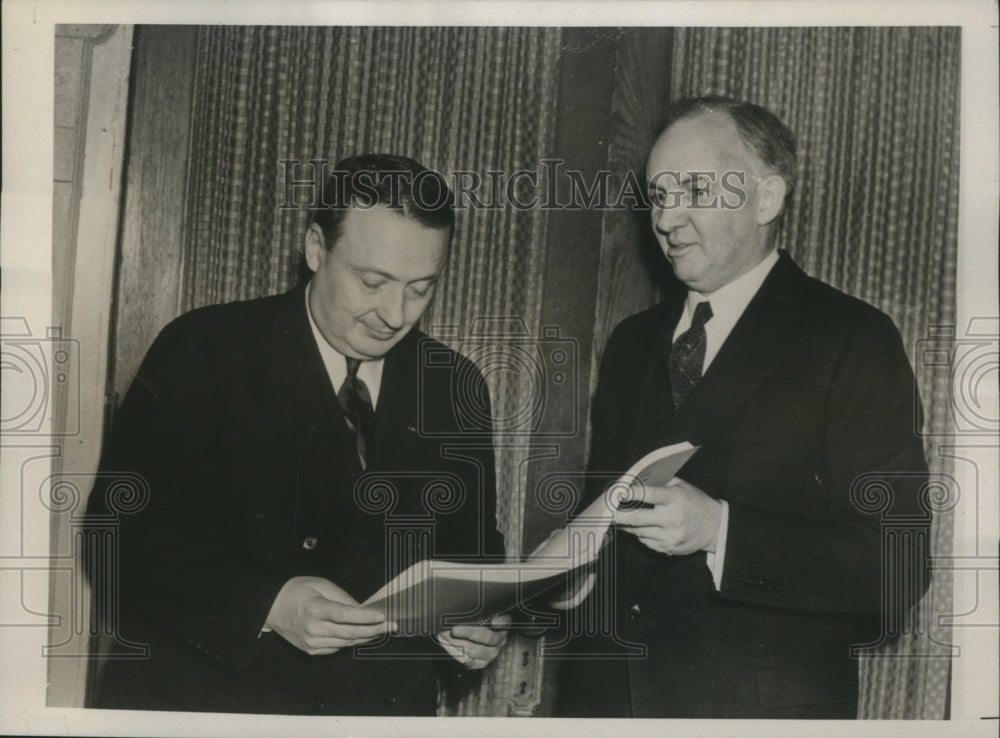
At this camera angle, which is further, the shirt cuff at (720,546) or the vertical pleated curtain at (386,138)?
the vertical pleated curtain at (386,138)

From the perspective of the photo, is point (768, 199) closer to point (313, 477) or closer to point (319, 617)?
point (313, 477)

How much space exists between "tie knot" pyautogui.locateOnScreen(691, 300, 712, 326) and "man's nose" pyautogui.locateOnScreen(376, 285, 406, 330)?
69cm

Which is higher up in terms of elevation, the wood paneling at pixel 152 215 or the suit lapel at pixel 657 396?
the wood paneling at pixel 152 215

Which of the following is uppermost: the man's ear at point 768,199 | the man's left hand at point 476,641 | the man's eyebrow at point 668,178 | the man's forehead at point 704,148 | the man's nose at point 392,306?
the man's forehead at point 704,148

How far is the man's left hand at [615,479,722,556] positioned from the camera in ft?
7.79

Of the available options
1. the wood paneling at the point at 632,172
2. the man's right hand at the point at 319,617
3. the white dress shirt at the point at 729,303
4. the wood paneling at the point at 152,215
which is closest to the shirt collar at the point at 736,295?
the white dress shirt at the point at 729,303

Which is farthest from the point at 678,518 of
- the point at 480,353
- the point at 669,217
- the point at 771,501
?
the point at 669,217

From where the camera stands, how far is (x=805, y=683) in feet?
8.02

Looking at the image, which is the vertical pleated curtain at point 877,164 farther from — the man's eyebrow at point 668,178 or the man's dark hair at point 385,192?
the man's dark hair at point 385,192

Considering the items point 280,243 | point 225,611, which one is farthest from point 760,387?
point 225,611

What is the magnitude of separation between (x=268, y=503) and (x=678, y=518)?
0.96m

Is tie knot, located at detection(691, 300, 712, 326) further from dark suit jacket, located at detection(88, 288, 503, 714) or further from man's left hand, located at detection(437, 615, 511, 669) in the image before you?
man's left hand, located at detection(437, 615, 511, 669)

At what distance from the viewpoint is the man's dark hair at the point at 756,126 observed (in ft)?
8.05

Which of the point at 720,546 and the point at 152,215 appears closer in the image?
the point at 720,546
